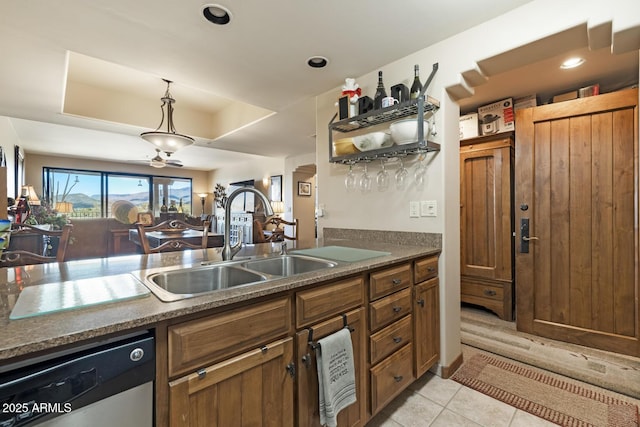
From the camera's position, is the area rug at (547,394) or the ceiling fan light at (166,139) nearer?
the area rug at (547,394)

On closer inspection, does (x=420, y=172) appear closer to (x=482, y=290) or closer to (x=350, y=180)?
(x=350, y=180)

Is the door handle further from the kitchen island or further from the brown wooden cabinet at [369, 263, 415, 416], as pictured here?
the brown wooden cabinet at [369, 263, 415, 416]

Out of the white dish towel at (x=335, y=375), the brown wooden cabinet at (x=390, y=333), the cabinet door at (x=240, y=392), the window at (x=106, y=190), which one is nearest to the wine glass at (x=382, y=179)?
the brown wooden cabinet at (x=390, y=333)

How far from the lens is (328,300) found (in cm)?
124

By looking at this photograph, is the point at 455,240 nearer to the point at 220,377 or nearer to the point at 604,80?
the point at 220,377

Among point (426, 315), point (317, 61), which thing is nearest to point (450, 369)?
point (426, 315)

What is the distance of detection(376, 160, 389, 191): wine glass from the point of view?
7.36ft

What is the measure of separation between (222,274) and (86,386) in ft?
2.54

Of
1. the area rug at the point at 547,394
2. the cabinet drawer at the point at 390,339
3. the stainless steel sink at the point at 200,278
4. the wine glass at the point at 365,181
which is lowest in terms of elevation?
the area rug at the point at 547,394

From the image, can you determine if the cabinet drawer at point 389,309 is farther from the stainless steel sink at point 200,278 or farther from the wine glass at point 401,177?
the wine glass at point 401,177

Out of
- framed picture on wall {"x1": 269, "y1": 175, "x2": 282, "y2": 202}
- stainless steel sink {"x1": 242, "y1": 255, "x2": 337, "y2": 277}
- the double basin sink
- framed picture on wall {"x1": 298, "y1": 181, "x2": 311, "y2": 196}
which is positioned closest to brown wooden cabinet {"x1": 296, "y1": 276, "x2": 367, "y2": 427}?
the double basin sink

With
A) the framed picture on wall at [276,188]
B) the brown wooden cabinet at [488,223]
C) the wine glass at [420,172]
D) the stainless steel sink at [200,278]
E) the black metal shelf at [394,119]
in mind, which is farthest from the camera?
the framed picture on wall at [276,188]

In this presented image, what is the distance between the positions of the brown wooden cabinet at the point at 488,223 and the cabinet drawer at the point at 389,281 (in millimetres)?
1727

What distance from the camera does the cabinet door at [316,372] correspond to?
3.70 ft
